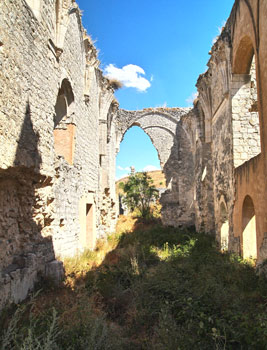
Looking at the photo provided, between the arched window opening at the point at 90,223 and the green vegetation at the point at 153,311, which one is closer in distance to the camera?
the green vegetation at the point at 153,311

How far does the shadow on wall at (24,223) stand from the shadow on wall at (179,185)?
11.6 metres

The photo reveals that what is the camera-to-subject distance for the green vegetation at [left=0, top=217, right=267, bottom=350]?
9.98ft

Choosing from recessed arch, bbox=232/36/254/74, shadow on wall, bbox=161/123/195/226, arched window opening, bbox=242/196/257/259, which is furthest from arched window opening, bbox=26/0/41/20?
shadow on wall, bbox=161/123/195/226

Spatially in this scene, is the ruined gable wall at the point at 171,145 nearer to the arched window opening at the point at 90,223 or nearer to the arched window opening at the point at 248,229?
the arched window opening at the point at 90,223

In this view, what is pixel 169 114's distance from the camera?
18672 millimetres

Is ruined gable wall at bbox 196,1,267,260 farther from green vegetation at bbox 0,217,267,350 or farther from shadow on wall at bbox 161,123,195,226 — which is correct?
shadow on wall at bbox 161,123,195,226

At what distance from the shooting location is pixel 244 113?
302 inches

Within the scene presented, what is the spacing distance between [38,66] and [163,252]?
20.6 ft

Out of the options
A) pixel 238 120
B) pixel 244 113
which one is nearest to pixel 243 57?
pixel 244 113

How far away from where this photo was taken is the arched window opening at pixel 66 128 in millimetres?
7641

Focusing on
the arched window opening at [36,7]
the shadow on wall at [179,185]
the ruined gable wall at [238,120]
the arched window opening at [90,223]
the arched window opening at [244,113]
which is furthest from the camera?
the shadow on wall at [179,185]

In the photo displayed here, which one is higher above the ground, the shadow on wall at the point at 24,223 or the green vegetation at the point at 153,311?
the shadow on wall at the point at 24,223

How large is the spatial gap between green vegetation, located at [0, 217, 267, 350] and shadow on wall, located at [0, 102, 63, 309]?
43 cm

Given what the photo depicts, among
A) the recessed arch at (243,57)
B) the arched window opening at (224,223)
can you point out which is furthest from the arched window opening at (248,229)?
the recessed arch at (243,57)
